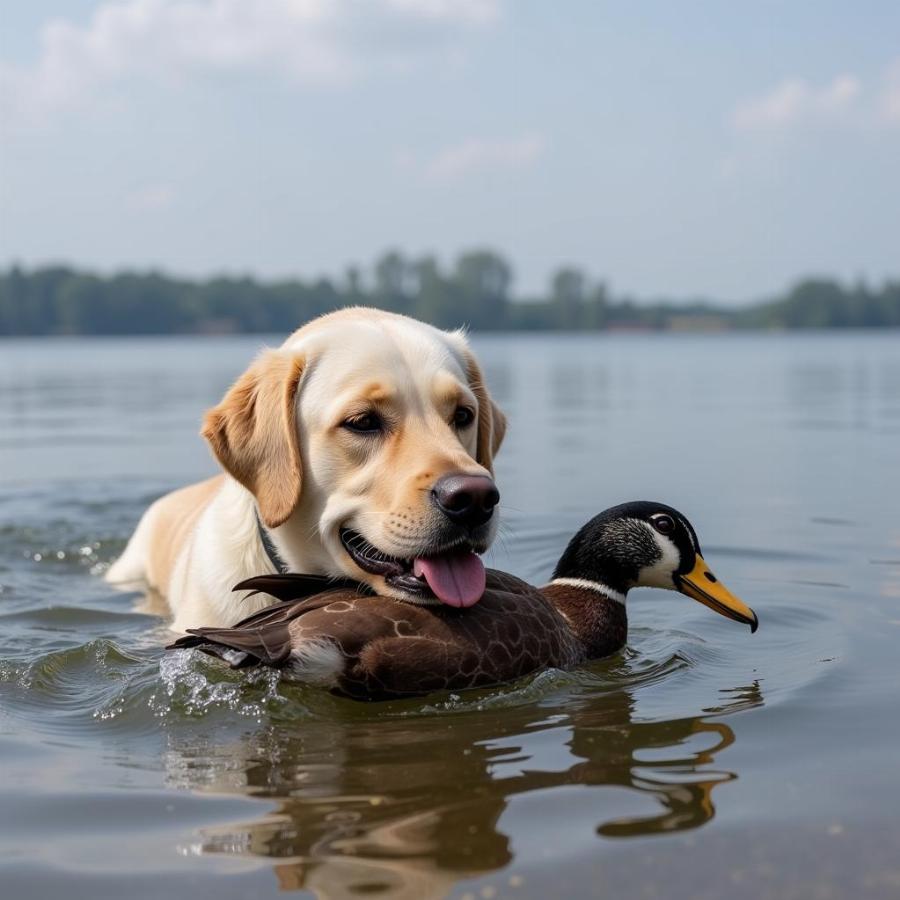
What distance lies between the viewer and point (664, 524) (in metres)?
5.97

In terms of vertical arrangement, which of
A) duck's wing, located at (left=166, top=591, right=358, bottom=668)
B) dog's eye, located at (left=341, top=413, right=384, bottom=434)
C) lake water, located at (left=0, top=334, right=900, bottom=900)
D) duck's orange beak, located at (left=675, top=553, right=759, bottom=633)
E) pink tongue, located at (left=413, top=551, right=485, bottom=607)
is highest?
dog's eye, located at (left=341, top=413, right=384, bottom=434)

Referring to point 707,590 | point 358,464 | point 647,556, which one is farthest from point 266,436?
point 707,590

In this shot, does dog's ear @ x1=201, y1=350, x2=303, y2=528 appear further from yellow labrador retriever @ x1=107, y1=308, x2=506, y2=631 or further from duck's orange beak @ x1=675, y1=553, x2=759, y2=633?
duck's orange beak @ x1=675, y1=553, x2=759, y2=633

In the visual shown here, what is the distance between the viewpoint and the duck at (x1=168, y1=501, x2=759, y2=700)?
4598 millimetres

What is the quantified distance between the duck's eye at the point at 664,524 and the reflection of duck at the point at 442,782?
94cm

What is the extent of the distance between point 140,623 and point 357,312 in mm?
2613

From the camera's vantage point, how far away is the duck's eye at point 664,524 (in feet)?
19.6

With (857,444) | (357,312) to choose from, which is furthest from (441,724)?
(857,444)

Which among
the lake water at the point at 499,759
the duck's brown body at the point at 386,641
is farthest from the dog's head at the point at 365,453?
the lake water at the point at 499,759

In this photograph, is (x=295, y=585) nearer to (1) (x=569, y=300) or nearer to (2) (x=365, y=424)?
(2) (x=365, y=424)

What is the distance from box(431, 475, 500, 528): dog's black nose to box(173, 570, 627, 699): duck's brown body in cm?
43

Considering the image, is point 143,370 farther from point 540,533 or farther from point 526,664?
point 526,664

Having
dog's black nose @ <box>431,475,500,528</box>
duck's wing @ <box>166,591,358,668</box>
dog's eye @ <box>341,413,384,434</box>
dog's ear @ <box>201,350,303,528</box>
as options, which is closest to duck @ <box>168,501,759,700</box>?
duck's wing @ <box>166,591,358,668</box>

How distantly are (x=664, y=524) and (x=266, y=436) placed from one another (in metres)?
1.93
